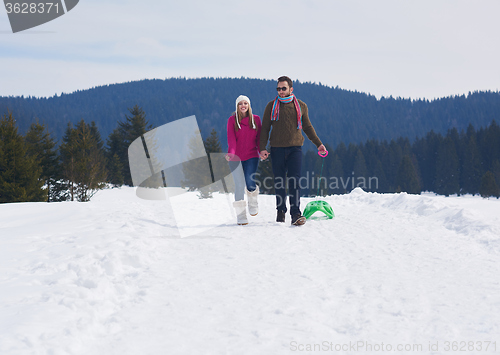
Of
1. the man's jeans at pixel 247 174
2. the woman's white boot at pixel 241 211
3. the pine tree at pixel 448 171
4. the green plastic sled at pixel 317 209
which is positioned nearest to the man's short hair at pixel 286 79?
the man's jeans at pixel 247 174

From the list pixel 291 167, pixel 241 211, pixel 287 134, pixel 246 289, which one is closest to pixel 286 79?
pixel 287 134

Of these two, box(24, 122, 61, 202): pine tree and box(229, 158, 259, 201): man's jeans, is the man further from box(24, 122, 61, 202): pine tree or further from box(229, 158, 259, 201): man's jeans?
box(24, 122, 61, 202): pine tree

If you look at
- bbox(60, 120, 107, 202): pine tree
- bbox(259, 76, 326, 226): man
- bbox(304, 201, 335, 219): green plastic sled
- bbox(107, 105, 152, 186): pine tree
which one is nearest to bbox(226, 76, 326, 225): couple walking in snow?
bbox(259, 76, 326, 226): man

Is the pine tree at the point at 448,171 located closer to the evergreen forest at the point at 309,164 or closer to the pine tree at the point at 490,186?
the evergreen forest at the point at 309,164

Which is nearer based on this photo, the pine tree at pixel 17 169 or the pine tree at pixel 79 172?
the pine tree at pixel 17 169

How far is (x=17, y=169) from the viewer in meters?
22.3

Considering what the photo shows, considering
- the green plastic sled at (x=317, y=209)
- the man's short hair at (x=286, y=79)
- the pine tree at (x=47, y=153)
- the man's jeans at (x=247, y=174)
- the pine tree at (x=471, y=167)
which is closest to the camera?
the man's short hair at (x=286, y=79)

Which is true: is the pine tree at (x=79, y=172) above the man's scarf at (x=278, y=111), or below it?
below

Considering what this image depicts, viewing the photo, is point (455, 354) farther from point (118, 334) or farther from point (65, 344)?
point (65, 344)

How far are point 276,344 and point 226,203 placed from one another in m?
7.07

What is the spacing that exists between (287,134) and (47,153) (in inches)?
1133

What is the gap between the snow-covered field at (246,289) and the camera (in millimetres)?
2535

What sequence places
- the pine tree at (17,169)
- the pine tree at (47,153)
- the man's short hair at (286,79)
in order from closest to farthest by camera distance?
the man's short hair at (286,79) < the pine tree at (17,169) < the pine tree at (47,153)

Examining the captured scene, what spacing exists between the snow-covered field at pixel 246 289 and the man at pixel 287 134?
761mm
